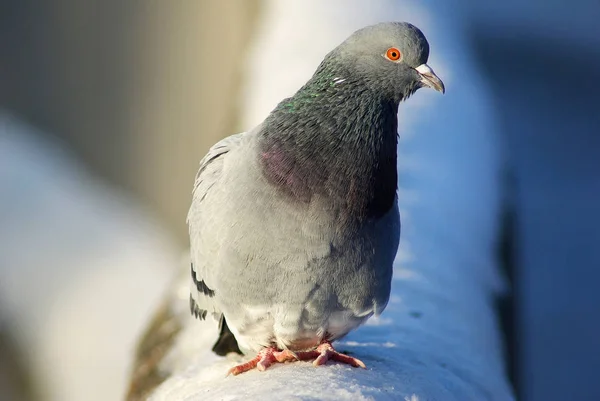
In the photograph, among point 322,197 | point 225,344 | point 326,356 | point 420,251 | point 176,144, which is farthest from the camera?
point 176,144

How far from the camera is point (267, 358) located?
3701 mm

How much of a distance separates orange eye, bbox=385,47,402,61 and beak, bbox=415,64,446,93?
0.10 metres

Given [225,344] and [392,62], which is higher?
[392,62]

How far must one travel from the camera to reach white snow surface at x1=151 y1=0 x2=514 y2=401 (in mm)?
3611

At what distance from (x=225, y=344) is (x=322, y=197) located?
137cm

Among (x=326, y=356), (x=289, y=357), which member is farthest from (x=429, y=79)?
(x=289, y=357)

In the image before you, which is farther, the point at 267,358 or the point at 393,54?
the point at 267,358

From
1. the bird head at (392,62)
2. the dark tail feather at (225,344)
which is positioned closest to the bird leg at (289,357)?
the dark tail feather at (225,344)

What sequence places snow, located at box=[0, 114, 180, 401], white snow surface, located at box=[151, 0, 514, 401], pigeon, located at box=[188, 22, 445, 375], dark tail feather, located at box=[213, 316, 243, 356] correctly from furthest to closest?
snow, located at box=[0, 114, 180, 401] → dark tail feather, located at box=[213, 316, 243, 356] → white snow surface, located at box=[151, 0, 514, 401] → pigeon, located at box=[188, 22, 445, 375]

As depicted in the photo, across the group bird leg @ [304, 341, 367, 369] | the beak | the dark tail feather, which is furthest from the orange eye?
the dark tail feather

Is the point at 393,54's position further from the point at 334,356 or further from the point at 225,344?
the point at 225,344

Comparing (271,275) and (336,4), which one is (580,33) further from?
(271,275)

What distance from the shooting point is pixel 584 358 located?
6.67 m

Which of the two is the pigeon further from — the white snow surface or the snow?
the snow
